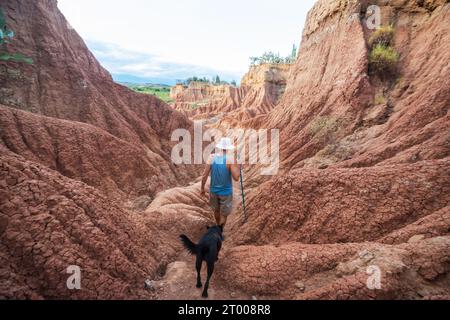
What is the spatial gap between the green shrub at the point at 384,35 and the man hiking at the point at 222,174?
379 inches

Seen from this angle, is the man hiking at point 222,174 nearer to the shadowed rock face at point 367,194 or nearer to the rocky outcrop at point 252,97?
the shadowed rock face at point 367,194

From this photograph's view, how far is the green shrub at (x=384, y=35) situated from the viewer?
9.63m

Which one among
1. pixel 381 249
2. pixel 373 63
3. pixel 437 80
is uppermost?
pixel 373 63

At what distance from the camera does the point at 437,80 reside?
6926 millimetres

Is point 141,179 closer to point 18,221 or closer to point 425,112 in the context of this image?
point 18,221

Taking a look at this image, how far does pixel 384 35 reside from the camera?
31.8ft

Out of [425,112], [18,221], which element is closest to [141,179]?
[18,221]

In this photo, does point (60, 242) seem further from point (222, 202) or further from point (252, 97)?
point (252, 97)

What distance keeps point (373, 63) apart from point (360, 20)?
9.88 feet

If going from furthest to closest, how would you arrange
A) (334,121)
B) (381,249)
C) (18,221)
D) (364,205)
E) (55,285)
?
(334,121) → (364,205) → (381,249) → (18,221) → (55,285)

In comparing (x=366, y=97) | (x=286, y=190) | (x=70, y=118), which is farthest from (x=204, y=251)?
(x=70, y=118)

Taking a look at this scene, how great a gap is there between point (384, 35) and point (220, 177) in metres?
10.2

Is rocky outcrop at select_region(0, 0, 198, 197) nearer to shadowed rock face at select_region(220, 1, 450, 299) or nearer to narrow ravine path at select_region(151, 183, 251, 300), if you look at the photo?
narrow ravine path at select_region(151, 183, 251, 300)
